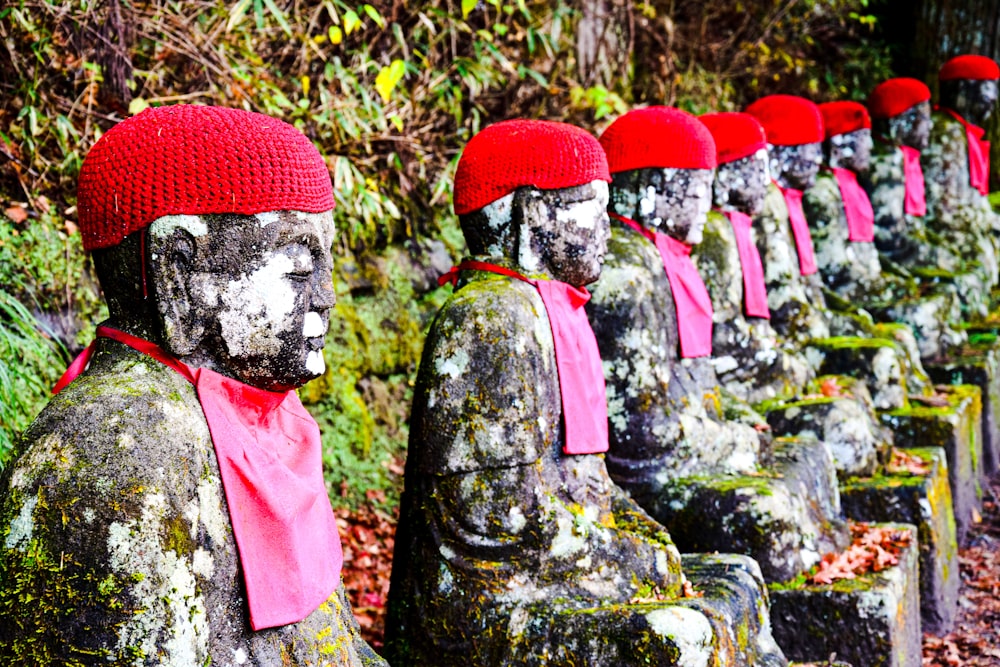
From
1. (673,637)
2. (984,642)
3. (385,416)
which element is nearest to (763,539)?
(673,637)

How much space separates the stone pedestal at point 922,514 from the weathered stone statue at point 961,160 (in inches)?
197

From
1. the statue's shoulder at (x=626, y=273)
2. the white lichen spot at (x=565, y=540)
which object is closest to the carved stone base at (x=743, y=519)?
the statue's shoulder at (x=626, y=273)

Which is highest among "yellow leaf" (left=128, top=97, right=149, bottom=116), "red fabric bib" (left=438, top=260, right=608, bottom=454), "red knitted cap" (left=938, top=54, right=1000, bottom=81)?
"red knitted cap" (left=938, top=54, right=1000, bottom=81)

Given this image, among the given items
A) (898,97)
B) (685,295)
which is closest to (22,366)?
(685,295)

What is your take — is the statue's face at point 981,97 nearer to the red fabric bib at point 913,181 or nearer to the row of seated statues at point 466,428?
the red fabric bib at point 913,181

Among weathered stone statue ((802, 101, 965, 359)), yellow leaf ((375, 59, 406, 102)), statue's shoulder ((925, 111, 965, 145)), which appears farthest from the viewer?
statue's shoulder ((925, 111, 965, 145))

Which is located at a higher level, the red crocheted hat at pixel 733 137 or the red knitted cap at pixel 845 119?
the red knitted cap at pixel 845 119

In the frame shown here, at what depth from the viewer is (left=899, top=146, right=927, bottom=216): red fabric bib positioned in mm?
9570

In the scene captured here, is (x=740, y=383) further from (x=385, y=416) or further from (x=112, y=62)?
(x=112, y=62)

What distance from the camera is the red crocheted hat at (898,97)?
31.2 ft

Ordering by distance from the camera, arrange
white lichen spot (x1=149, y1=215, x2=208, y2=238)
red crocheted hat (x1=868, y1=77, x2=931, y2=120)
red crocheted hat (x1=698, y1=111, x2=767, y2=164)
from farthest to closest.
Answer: red crocheted hat (x1=868, y1=77, x2=931, y2=120) < red crocheted hat (x1=698, y1=111, x2=767, y2=164) < white lichen spot (x1=149, y1=215, x2=208, y2=238)

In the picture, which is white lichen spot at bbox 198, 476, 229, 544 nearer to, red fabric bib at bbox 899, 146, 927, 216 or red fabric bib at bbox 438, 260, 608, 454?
red fabric bib at bbox 438, 260, 608, 454

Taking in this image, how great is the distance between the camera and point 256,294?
2.47 metres

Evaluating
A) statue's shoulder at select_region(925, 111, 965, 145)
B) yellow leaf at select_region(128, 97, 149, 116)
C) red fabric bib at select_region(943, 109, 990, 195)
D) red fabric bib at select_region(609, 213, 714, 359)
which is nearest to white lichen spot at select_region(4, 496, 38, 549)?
red fabric bib at select_region(609, 213, 714, 359)
